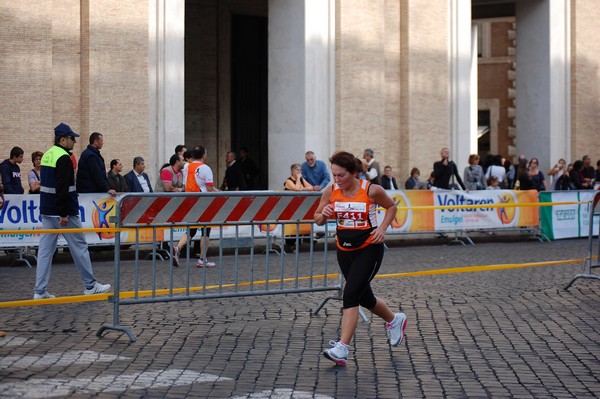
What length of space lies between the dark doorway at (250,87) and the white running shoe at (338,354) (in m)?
25.2

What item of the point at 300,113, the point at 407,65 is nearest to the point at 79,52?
the point at 300,113

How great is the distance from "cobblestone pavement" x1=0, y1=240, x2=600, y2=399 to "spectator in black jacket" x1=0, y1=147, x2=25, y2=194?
517cm

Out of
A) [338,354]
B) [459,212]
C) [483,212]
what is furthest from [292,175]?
[338,354]

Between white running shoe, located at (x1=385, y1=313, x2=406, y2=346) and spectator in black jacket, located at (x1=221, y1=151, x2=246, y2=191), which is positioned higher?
spectator in black jacket, located at (x1=221, y1=151, x2=246, y2=191)

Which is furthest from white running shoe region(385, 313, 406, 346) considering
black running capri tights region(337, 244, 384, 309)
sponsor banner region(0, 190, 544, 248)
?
sponsor banner region(0, 190, 544, 248)

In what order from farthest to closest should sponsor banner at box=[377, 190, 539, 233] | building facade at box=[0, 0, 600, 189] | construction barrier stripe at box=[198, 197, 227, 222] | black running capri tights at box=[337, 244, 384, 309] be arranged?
building facade at box=[0, 0, 600, 189] < sponsor banner at box=[377, 190, 539, 233] < construction barrier stripe at box=[198, 197, 227, 222] < black running capri tights at box=[337, 244, 384, 309]

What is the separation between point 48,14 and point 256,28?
12152 mm

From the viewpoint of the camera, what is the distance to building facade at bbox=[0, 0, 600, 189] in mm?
23844

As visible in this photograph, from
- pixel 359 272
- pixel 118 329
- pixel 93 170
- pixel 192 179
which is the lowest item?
pixel 118 329

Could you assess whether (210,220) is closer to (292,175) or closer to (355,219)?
(355,219)

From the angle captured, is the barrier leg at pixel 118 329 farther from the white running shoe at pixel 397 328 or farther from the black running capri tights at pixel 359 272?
the white running shoe at pixel 397 328

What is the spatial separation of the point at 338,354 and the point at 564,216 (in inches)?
697

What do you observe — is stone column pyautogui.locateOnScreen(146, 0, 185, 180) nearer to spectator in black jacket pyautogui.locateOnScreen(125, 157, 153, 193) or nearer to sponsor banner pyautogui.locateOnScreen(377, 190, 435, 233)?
spectator in black jacket pyautogui.locateOnScreen(125, 157, 153, 193)

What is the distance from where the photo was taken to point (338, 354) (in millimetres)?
8695
